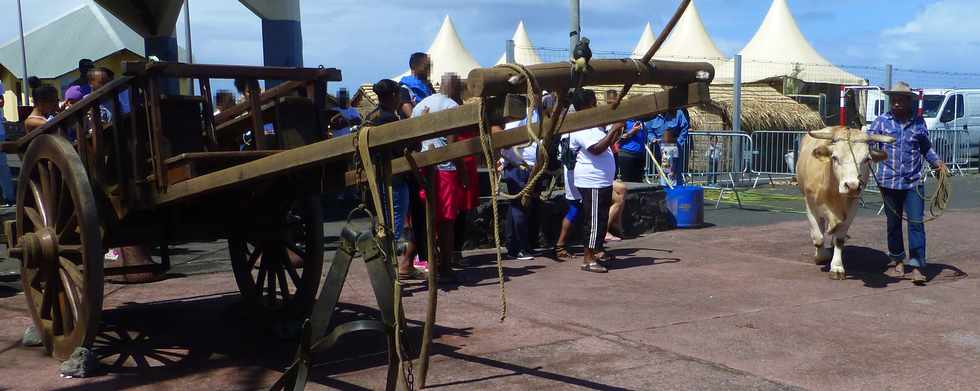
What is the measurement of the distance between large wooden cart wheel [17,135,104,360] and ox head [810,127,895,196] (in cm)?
597

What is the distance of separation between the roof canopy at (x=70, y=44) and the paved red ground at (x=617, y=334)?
16.8 meters

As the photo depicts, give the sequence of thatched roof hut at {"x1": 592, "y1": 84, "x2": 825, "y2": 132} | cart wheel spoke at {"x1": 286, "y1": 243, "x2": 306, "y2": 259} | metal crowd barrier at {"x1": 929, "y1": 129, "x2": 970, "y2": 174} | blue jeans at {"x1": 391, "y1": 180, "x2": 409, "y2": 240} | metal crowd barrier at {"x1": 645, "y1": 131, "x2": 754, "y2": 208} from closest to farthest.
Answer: cart wheel spoke at {"x1": 286, "y1": 243, "x2": 306, "y2": 259}, blue jeans at {"x1": 391, "y1": 180, "x2": 409, "y2": 240}, metal crowd barrier at {"x1": 645, "y1": 131, "x2": 754, "y2": 208}, thatched roof hut at {"x1": 592, "y1": 84, "x2": 825, "y2": 132}, metal crowd barrier at {"x1": 929, "y1": 129, "x2": 970, "y2": 174}

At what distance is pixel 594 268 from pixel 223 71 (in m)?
4.66

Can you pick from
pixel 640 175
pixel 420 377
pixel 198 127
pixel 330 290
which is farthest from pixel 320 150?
pixel 640 175

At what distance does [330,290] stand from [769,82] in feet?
65.5

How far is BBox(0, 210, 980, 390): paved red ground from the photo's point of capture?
211 inches

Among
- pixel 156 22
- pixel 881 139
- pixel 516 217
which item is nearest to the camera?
pixel 881 139

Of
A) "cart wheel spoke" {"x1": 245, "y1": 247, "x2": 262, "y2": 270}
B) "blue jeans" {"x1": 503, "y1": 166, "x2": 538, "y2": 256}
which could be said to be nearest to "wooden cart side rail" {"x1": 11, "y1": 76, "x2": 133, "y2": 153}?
"cart wheel spoke" {"x1": 245, "y1": 247, "x2": 262, "y2": 270}

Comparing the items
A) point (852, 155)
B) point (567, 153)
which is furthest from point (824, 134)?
point (567, 153)

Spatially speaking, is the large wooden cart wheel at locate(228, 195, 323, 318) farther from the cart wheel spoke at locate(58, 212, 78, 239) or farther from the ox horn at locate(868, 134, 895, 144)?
the ox horn at locate(868, 134, 895, 144)

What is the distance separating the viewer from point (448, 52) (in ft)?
100

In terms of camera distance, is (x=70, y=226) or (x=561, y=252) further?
(x=561, y=252)

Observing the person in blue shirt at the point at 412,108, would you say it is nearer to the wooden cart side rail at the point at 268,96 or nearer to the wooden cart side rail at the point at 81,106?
the wooden cart side rail at the point at 268,96

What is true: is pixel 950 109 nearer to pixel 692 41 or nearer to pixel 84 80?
pixel 692 41
